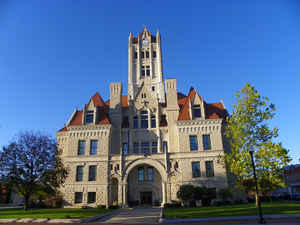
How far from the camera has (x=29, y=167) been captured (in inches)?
1144

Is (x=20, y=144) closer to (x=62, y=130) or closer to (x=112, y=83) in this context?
(x=62, y=130)

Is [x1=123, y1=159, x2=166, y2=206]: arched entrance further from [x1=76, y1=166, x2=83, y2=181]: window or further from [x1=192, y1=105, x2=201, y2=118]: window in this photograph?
[x1=192, y1=105, x2=201, y2=118]: window

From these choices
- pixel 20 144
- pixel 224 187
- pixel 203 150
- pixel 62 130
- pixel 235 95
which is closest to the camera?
pixel 235 95

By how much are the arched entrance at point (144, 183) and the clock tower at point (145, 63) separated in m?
16.4

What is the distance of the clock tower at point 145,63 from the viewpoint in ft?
167

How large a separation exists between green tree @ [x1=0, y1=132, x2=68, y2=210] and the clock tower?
22.4 m

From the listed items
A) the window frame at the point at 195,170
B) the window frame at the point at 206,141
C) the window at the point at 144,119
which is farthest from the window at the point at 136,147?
the window frame at the point at 206,141

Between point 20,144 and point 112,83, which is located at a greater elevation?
point 112,83

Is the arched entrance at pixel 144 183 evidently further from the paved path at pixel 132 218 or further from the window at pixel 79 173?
the paved path at pixel 132 218

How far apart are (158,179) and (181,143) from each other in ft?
22.3

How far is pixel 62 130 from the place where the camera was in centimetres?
4175

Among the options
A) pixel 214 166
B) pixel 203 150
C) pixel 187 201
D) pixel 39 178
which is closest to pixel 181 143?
pixel 203 150

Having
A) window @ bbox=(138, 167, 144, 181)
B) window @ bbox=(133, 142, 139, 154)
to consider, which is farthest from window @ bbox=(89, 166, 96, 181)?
window @ bbox=(133, 142, 139, 154)

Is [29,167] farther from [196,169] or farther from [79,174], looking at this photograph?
Answer: [196,169]
